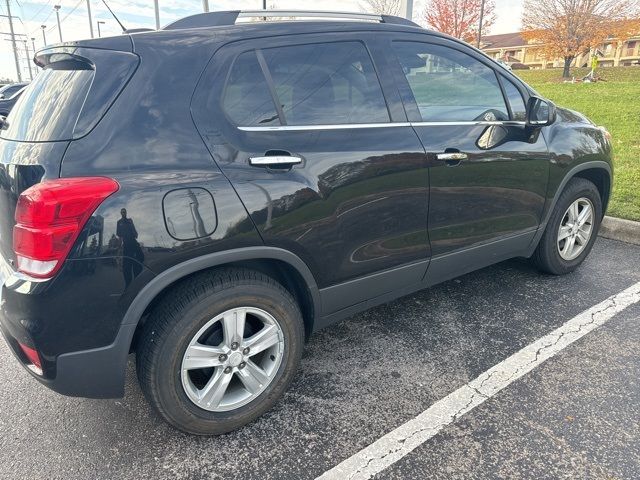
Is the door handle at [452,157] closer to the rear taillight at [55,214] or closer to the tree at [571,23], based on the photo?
the rear taillight at [55,214]

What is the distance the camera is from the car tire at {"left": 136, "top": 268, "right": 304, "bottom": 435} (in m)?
2.00

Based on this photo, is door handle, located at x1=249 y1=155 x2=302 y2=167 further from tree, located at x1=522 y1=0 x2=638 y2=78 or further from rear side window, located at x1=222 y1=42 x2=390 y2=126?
tree, located at x1=522 y1=0 x2=638 y2=78

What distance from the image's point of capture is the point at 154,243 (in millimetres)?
1860

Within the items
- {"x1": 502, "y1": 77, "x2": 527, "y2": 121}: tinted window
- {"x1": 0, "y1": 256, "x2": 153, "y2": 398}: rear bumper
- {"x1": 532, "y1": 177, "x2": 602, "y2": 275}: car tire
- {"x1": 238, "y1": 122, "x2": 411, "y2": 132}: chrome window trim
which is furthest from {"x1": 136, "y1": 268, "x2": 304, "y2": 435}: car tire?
{"x1": 532, "y1": 177, "x2": 602, "y2": 275}: car tire

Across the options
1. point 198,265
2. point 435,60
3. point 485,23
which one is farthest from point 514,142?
point 485,23

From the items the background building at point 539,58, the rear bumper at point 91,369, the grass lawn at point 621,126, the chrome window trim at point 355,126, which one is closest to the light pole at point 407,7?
the grass lawn at point 621,126

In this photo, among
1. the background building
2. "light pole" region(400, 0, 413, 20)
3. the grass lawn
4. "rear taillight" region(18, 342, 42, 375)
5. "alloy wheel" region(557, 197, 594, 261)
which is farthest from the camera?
the background building

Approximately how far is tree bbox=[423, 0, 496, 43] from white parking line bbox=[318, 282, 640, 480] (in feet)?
113

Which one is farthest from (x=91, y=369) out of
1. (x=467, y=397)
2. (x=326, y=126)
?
(x=467, y=397)

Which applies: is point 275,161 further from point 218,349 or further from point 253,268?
point 218,349

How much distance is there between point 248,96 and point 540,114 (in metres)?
2.09

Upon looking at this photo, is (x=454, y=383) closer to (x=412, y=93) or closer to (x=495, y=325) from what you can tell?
(x=495, y=325)

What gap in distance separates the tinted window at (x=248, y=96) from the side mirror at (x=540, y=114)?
1.90m

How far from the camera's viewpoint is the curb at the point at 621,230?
4.50 meters
